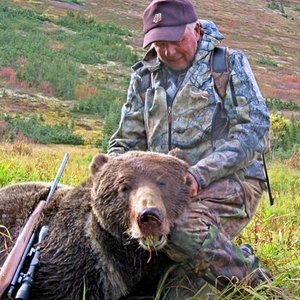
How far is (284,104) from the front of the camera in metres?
31.3

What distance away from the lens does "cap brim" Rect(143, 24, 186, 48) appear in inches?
178

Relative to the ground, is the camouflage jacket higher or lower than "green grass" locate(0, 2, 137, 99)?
higher

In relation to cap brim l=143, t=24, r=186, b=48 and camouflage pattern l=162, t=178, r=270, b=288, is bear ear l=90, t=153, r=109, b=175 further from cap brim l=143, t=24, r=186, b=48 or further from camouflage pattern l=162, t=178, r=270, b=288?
cap brim l=143, t=24, r=186, b=48

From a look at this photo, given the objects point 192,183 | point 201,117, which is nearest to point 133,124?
point 201,117

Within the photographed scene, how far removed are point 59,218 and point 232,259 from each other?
1.07 metres

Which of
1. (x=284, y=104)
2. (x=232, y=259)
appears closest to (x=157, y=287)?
(x=232, y=259)

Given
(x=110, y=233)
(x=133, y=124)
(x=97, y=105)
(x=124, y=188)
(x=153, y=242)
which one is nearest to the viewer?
(x=153, y=242)

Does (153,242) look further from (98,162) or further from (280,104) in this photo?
(280,104)

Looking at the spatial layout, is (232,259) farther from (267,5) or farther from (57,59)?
(267,5)

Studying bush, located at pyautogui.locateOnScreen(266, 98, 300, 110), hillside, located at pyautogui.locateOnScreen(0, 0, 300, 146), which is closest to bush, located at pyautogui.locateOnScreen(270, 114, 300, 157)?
hillside, located at pyautogui.locateOnScreen(0, 0, 300, 146)

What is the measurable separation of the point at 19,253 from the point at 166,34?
1.62 m

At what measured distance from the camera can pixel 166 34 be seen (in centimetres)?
453

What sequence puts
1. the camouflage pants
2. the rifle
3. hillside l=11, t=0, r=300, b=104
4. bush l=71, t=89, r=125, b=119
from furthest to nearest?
hillside l=11, t=0, r=300, b=104
bush l=71, t=89, r=125, b=119
the camouflage pants
the rifle

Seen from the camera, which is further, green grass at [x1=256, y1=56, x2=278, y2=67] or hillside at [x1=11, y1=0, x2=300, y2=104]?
green grass at [x1=256, y1=56, x2=278, y2=67]
